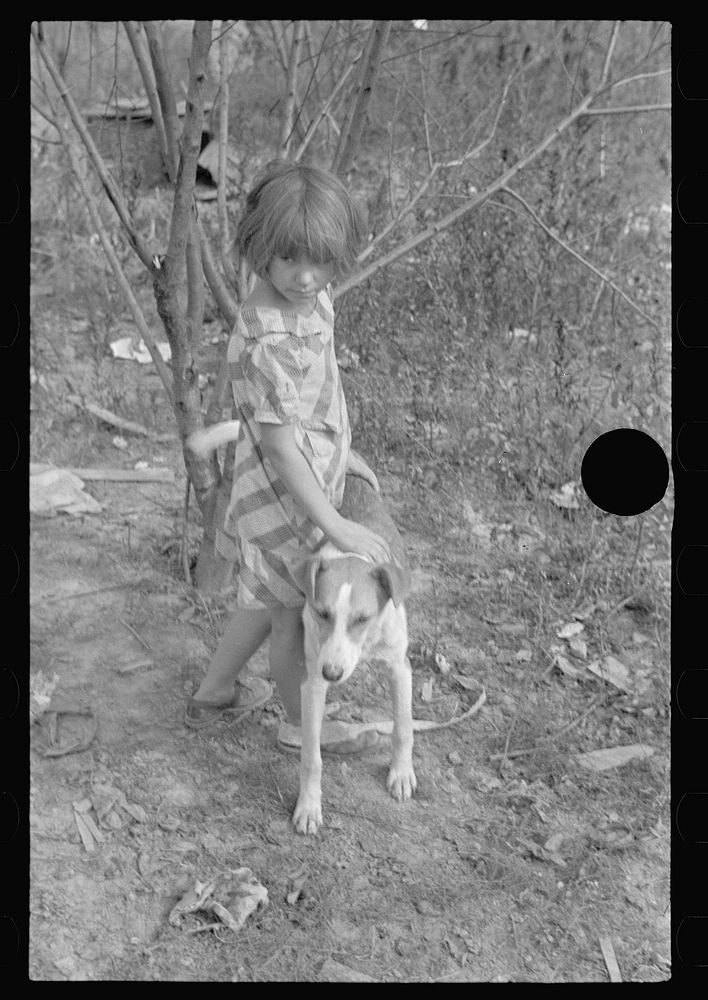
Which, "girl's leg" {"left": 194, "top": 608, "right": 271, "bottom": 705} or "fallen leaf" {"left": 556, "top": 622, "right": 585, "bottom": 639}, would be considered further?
"fallen leaf" {"left": 556, "top": 622, "right": 585, "bottom": 639}

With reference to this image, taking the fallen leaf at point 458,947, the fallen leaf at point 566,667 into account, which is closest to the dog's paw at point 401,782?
the fallen leaf at point 458,947

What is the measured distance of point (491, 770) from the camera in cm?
248

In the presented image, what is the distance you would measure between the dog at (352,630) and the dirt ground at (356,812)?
0.22 feet

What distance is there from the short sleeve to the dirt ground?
0.91 metres

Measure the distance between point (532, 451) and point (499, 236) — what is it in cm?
110

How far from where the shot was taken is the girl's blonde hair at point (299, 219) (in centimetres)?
187

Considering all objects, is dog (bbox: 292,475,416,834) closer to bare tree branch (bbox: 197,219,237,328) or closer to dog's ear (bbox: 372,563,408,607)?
dog's ear (bbox: 372,563,408,607)

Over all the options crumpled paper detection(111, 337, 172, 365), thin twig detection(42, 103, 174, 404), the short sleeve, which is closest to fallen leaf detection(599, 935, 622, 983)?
the short sleeve

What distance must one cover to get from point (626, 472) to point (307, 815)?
102cm

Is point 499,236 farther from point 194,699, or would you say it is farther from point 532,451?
point 194,699

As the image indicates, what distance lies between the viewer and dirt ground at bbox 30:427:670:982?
2049 millimetres

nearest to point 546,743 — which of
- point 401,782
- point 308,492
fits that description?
point 401,782
